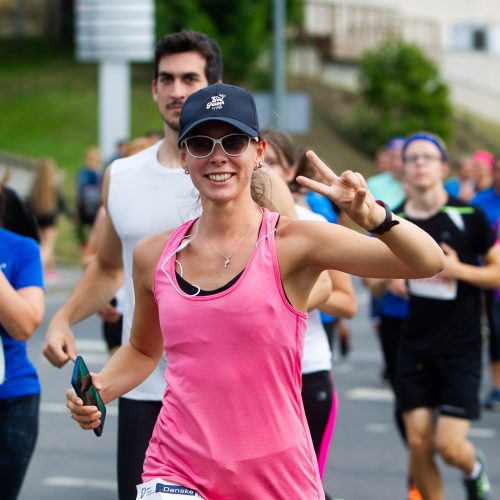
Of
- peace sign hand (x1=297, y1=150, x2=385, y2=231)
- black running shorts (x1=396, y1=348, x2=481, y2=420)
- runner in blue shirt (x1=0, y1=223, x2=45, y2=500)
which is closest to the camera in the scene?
peace sign hand (x1=297, y1=150, x2=385, y2=231)

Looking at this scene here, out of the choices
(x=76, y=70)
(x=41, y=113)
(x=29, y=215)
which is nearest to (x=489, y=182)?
(x=29, y=215)

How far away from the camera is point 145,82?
4344 centimetres

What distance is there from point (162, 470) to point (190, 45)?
77.0 inches

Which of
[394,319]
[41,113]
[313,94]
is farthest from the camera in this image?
[313,94]

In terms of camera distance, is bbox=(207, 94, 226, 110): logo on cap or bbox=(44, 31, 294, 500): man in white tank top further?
bbox=(44, 31, 294, 500): man in white tank top

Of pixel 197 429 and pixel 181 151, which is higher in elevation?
pixel 181 151

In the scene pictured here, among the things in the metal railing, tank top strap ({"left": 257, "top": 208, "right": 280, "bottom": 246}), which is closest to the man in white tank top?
tank top strap ({"left": 257, "top": 208, "right": 280, "bottom": 246})

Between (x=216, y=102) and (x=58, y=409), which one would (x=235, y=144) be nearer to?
(x=216, y=102)

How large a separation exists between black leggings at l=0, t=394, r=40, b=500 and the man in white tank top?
44 centimetres

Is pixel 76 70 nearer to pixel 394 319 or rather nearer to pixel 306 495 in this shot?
pixel 394 319

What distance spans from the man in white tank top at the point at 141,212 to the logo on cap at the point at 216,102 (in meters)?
0.95

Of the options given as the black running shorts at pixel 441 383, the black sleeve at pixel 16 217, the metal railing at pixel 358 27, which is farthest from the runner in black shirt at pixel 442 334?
the metal railing at pixel 358 27

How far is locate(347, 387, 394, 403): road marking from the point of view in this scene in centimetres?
1100

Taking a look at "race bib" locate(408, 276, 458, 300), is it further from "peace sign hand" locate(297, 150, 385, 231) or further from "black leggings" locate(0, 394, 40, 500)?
"peace sign hand" locate(297, 150, 385, 231)
